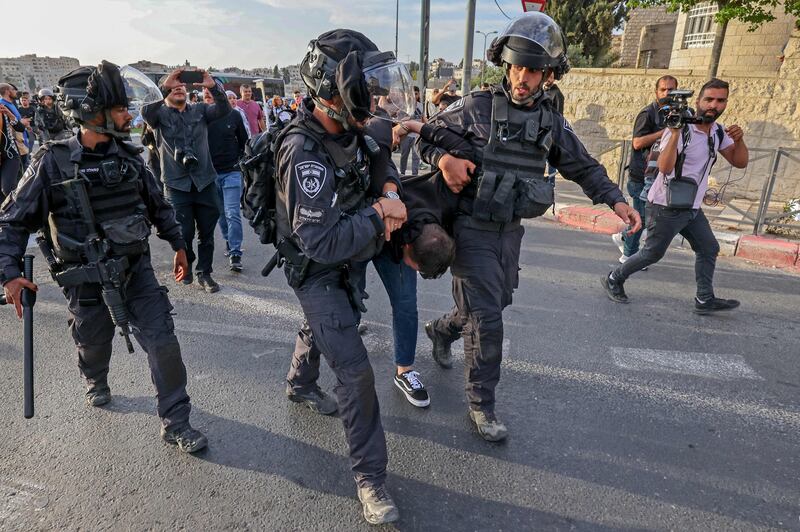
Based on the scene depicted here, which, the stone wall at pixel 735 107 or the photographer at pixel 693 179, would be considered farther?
the stone wall at pixel 735 107

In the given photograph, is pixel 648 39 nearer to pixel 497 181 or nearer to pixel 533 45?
pixel 533 45

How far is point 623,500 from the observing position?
2.30 meters

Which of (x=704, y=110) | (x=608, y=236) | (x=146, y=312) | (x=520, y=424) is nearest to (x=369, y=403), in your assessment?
(x=520, y=424)

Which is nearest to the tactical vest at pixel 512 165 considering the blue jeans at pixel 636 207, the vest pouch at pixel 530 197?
the vest pouch at pixel 530 197

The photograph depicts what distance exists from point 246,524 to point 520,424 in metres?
1.50

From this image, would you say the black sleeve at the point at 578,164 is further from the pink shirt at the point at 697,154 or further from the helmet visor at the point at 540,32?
the pink shirt at the point at 697,154

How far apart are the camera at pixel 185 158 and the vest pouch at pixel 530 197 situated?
3.11 metres

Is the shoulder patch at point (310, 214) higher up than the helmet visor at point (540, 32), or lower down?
lower down

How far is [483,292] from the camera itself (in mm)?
2652

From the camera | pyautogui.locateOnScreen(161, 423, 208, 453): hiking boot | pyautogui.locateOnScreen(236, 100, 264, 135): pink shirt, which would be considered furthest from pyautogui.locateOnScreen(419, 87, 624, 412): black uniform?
pyautogui.locateOnScreen(236, 100, 264, 135): pink shirt

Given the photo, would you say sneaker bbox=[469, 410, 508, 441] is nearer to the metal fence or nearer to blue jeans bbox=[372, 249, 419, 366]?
blue jeans bbox=[372, 249, 419, 366]

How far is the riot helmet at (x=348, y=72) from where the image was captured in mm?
1923

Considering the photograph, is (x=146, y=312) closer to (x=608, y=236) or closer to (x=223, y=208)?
(x=223, y=208)

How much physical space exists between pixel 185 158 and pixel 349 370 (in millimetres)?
3158
